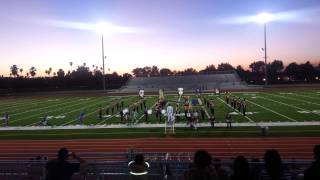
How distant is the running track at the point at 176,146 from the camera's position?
63.2 feet

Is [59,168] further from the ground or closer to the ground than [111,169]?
further from the ground

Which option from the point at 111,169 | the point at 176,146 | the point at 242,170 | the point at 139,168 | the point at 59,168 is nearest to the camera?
the point at 242,170

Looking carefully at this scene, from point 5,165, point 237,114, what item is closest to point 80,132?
point 237,114

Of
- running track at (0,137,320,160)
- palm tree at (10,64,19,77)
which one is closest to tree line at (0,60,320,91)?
palm tree at (10,64,19,77)

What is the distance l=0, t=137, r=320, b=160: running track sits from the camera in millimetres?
19250

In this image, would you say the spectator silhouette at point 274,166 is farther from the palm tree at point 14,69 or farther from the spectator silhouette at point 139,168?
the palm tree at point 14,69

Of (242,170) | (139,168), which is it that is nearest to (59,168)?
(139,168)

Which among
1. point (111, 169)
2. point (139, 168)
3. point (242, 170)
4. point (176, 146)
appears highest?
point (242, 170)

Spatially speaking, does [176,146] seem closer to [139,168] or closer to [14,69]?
[139,168]

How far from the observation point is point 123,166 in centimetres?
938

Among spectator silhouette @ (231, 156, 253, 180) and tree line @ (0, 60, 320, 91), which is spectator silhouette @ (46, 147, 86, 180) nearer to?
spectator silhouette @ (231, 156, 253, 180)

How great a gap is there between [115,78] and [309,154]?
114 metres

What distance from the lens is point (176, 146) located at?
21125 mm

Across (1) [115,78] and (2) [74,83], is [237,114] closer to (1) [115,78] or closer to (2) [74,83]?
(2) [74,83]
